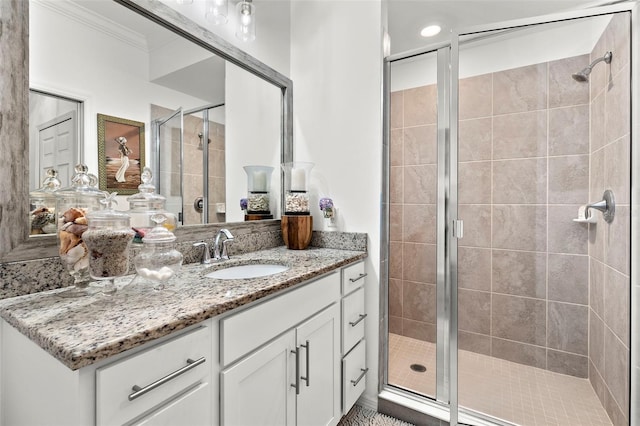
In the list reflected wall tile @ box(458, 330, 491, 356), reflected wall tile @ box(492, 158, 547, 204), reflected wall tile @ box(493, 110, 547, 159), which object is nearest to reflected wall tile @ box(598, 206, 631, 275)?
reflected wall tile @ box(492, 158, 547, 204)

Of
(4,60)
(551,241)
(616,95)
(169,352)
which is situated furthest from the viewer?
(551,241)

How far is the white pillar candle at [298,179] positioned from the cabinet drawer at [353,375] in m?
0.93

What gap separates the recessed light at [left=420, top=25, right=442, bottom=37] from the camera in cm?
211

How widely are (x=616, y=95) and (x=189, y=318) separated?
184 cm

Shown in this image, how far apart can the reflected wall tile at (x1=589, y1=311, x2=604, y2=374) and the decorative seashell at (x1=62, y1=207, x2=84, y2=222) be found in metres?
2.00

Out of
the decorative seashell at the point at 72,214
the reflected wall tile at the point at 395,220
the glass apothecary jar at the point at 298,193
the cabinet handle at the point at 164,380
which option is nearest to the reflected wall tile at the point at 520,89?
the reflected wall tile at the point at 395,220

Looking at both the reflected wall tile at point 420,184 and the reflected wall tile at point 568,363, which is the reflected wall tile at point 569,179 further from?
the reflected wall tile at point 568,363

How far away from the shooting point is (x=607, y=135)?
4.28ft

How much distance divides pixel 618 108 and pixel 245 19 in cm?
175

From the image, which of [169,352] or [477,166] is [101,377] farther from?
[477,166]

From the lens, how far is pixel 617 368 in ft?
4.32

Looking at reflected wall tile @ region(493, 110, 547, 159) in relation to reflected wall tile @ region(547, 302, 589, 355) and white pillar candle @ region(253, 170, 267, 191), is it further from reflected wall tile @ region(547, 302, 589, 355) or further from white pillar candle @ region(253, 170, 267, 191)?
white pillar candle @ region(253, 170, 267, 191)

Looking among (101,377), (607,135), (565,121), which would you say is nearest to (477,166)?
(565,121)

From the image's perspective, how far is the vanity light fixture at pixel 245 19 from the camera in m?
1.53
